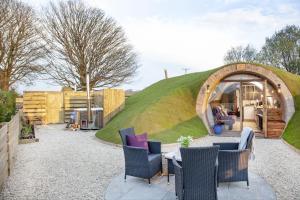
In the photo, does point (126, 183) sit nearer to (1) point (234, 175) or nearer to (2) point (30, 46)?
(1) point (234, 175)

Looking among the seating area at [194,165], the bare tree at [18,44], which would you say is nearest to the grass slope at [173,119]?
the seating area at [194,165]

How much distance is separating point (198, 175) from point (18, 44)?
62.4ft

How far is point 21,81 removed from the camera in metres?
20.6

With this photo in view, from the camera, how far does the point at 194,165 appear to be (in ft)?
14.6

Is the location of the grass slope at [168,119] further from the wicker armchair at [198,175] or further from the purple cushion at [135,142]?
the wicker armchair at [198,175]

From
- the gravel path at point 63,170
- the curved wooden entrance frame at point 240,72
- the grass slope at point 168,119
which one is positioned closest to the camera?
the gravel path at point 63,170

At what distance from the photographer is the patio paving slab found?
5.11m

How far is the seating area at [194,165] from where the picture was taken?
175 inches

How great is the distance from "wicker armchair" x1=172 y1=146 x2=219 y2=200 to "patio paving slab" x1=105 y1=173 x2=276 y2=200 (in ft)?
2.06

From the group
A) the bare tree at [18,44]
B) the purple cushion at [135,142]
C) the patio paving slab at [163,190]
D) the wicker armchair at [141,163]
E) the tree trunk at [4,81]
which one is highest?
the bare tree at [18,44]

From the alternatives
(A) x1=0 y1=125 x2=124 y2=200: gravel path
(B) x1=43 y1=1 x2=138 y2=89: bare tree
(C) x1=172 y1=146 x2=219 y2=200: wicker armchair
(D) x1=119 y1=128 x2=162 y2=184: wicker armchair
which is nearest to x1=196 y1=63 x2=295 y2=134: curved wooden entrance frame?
(A) x1=0 y1=125 x2=124 y2=200: gravel path

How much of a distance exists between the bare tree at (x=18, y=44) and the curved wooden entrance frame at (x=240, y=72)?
13.9 meters

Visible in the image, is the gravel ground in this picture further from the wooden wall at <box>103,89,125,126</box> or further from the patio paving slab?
the wooden wall at <box>103,89,125,126</box>

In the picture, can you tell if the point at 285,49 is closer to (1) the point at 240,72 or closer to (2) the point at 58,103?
(1) the point at 240,72
